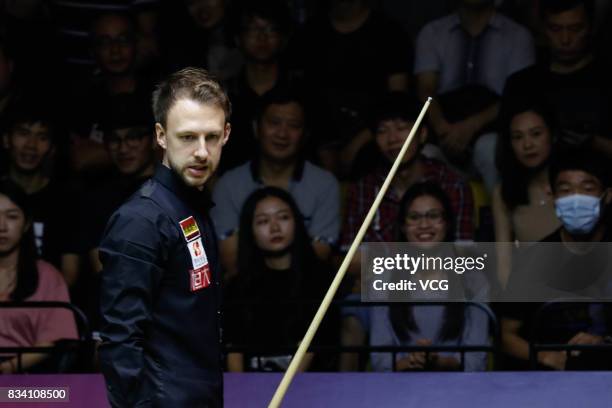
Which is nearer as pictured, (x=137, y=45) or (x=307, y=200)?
(x=307, y=200)

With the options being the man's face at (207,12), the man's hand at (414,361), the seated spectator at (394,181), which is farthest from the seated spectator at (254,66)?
the man's hand at (414,361)

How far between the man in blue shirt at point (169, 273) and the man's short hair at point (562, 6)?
2970 millimetres

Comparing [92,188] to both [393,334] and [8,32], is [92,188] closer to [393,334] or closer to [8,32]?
[8,32]

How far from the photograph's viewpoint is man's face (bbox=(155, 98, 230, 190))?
2.47 meters

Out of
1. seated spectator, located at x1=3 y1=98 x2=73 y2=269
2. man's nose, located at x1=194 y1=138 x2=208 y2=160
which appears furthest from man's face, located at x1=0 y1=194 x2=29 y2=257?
man's nose, located at x1=194 y1=138 x2=208 y2=160

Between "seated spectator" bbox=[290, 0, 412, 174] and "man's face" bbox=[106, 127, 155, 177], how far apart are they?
30.2 inches

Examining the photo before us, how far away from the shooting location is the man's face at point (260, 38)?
5.37 metres

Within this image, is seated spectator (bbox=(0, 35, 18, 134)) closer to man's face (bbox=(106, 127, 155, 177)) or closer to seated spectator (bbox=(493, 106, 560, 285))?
man's face (bbox=(106, 127, 155, 177))

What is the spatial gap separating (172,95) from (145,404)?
64 centimetres

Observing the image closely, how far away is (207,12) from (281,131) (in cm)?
86

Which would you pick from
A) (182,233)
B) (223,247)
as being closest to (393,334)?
(223,247)

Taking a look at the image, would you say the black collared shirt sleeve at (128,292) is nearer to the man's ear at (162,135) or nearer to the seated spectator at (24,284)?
the man's ear at (162,135)

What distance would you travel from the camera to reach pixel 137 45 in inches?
222

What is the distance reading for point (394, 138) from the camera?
5.11 m
